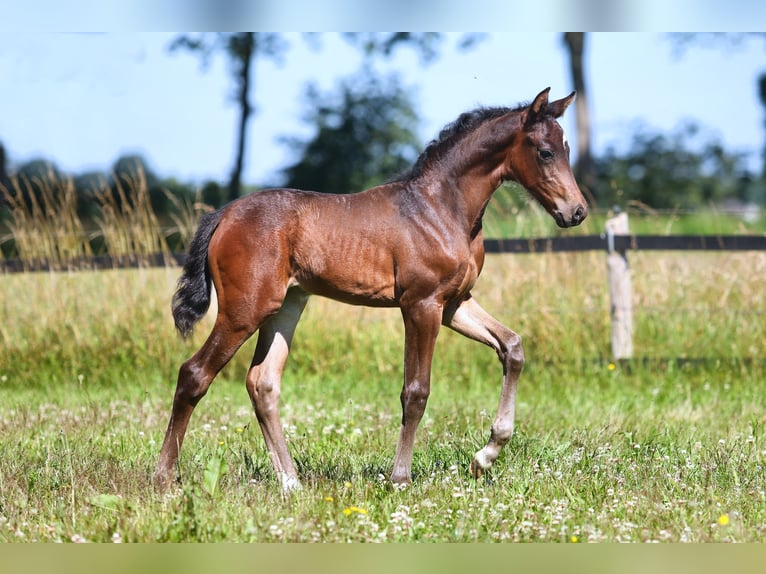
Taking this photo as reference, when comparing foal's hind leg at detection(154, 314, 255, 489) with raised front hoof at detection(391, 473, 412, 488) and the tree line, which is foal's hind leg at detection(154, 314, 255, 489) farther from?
the tree line

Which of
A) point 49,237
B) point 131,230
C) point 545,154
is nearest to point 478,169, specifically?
point 545,154

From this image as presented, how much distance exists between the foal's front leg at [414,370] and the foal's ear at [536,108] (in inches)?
48.4

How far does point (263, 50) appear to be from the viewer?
2234 centimetres

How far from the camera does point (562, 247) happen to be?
383 inches

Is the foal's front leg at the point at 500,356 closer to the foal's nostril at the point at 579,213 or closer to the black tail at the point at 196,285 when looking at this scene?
the foal's nostril at the point at 579,213

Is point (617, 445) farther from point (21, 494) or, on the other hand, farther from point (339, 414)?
point (21, 494)

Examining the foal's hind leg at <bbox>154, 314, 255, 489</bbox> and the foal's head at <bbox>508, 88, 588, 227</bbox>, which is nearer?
the foal's hind leg at <bbox>154, 314, 255, 489</bbox>

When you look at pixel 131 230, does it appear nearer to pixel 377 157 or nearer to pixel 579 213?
pixel 579 213

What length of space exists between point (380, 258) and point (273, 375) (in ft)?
3.20

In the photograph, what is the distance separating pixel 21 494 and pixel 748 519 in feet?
12.9

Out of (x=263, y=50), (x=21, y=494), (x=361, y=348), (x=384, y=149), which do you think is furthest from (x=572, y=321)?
(x=384, y=149)

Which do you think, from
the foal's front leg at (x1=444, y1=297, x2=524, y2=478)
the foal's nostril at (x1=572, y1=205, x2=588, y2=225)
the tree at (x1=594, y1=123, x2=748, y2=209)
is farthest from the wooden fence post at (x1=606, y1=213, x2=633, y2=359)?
the tree at (x1=594, y1=123, x2=748, y2=209)

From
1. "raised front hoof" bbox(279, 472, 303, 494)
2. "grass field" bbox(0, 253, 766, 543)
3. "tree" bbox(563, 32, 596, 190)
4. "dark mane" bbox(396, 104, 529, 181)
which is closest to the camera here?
"grass field" bbox(0, 253, 766, 543)

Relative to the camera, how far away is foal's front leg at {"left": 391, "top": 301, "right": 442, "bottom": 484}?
5188mm
